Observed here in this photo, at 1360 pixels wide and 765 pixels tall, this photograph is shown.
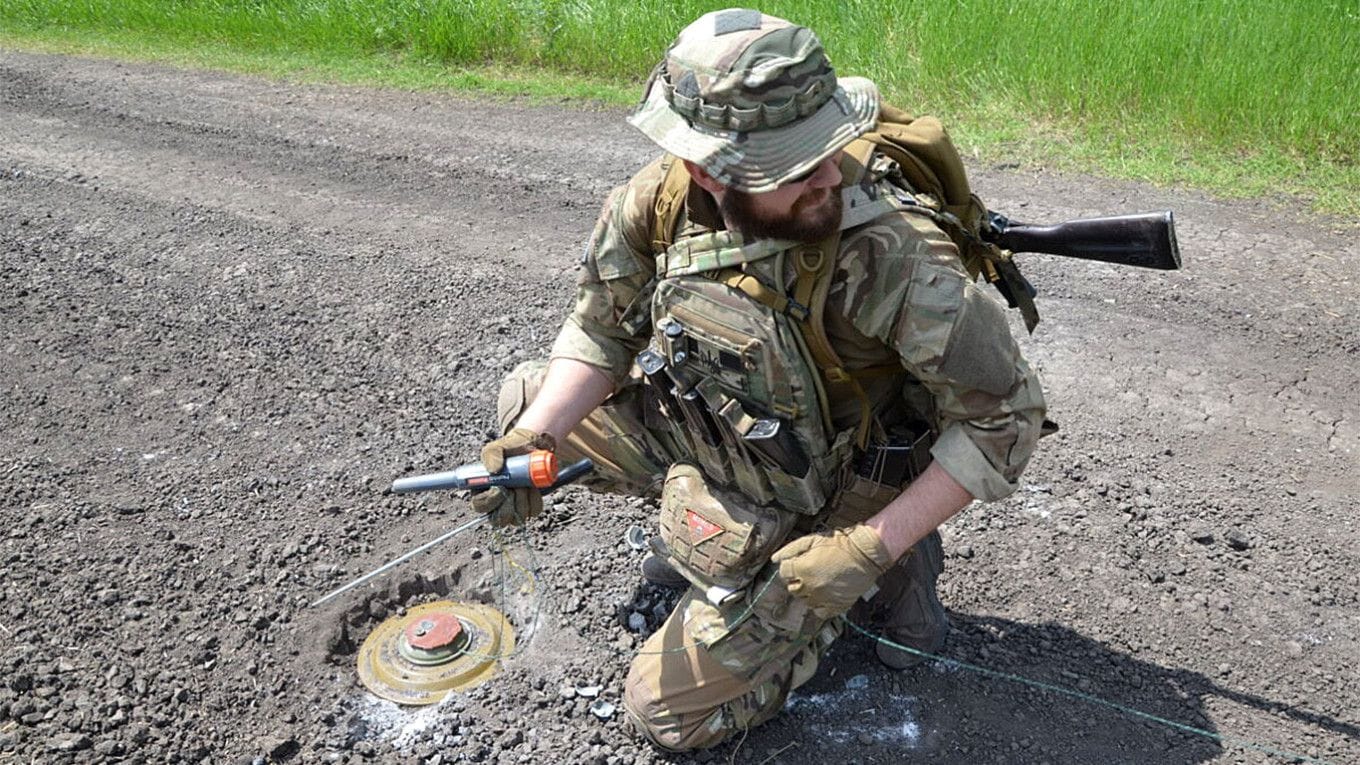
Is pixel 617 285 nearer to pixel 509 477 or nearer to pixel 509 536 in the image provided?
pixel 509 477

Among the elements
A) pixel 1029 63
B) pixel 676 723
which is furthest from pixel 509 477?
pixel 1029 63

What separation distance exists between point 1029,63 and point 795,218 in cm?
515

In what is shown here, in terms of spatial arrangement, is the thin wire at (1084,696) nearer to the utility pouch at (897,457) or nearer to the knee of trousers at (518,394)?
the utility pouch at (897,457)

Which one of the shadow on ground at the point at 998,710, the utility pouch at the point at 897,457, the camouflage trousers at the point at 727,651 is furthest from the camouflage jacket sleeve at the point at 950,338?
the shadow on ground at the point at 998,710

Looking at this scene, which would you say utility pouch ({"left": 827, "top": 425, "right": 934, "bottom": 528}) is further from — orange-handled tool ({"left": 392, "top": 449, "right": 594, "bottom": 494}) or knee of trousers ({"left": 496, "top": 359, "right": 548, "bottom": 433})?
knee of trousers ({"left": 496, "top": 359, "right": 548, "bottom": 433})

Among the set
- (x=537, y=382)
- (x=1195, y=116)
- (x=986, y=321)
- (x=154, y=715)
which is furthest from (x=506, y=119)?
(x=986, y=321)

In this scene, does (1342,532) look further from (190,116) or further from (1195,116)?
(190,116)

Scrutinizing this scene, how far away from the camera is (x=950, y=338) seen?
254 cm

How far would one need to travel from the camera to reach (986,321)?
257 cm

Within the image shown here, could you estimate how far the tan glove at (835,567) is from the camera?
2.69 metres

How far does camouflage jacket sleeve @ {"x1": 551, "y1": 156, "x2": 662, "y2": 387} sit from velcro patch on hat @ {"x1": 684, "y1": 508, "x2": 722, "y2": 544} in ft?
1.48

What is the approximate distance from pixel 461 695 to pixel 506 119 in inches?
210

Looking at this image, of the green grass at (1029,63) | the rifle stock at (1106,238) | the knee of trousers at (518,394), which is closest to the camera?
the rifle stock at (1106,238)

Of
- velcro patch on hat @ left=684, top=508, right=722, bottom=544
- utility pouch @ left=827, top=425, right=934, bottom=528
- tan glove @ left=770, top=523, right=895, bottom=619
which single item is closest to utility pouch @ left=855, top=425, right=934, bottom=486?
utility pouch @ left=827, top=425, right=934, bottom=528
